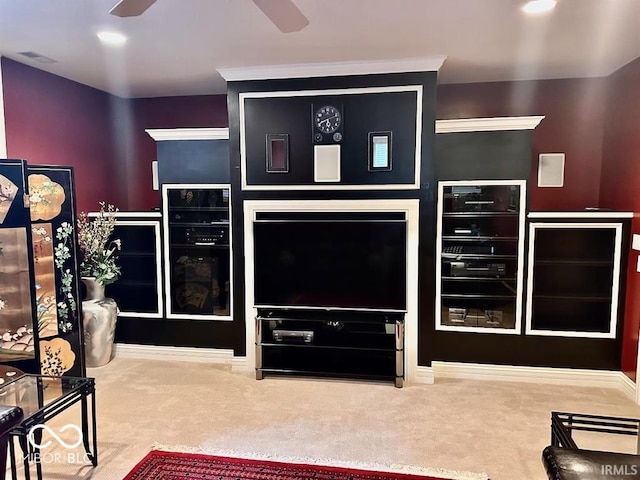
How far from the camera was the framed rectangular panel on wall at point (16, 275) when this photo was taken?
306 cm

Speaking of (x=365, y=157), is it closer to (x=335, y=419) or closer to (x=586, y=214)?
(x=586, y=214)

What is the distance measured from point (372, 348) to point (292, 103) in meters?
2.22

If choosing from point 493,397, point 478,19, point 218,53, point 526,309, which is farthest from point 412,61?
point 493,397

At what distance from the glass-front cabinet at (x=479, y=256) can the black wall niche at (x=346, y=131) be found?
0.51 meters

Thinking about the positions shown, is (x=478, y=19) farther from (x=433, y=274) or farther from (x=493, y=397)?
(x=493, y=397)

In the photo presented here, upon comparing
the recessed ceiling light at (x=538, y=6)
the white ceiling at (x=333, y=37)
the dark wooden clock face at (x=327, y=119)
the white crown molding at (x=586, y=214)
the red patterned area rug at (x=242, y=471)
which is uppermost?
the white ceiling at (x=333, y=37)

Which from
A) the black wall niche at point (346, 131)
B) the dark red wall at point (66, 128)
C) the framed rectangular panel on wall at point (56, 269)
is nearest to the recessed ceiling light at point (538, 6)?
the black wall niche at point (346, 131)

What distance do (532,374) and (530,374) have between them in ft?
0.05

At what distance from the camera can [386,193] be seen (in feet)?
12.6

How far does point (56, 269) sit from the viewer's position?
355cm

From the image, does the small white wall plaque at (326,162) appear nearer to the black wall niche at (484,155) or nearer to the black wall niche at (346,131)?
the black wall niche at (346,131)

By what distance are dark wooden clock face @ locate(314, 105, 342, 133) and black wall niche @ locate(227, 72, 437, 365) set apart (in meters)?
0.07

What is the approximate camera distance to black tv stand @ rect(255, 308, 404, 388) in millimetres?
3881

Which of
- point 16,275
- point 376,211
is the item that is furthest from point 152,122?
point 376,211
